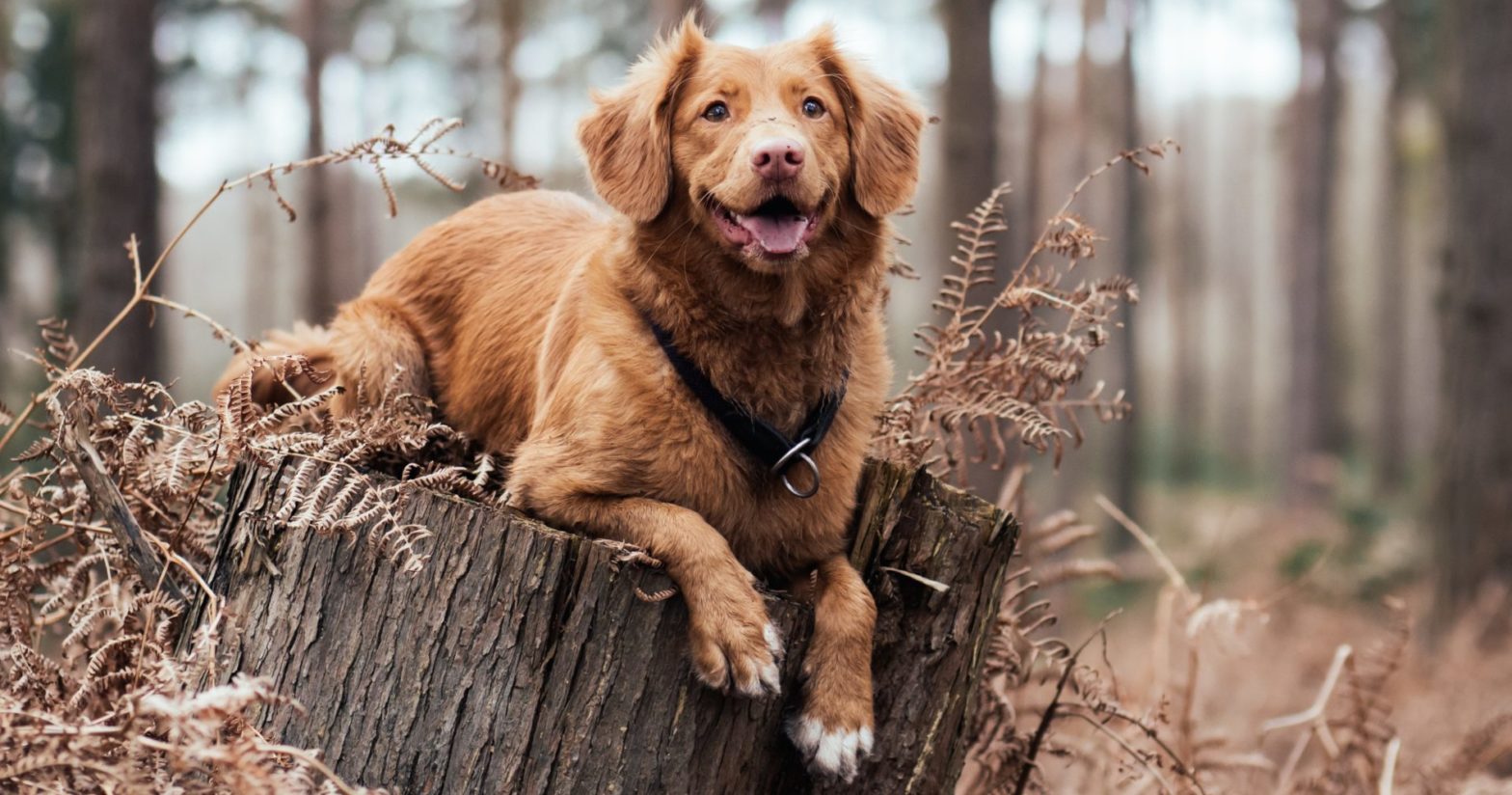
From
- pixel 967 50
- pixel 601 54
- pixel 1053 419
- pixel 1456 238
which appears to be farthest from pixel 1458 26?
pixel 601 54

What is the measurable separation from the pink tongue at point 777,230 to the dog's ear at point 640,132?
0.33m

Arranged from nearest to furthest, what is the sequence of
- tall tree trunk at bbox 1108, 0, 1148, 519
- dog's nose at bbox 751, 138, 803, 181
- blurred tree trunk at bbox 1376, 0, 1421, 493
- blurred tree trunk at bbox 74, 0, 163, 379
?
1. dog's nose at bbox 751, 138, 803, 181
2. blurred tree trunk at bbox 74, 0, 163, 379
3. tall tree trunk at bbox 1108, 0, 1148, 519
4. blurred tree trunk at bbox 1376, 0, 1421, 493

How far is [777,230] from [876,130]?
A: 1.99 feet

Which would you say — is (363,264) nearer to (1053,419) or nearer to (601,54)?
(601,54)

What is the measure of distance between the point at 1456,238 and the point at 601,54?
80.5 feet

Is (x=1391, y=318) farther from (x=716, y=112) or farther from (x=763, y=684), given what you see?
(x=763, y=684)

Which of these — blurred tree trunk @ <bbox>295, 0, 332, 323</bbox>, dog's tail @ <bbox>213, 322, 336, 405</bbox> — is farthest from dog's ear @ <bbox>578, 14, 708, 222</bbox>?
blurred tree trunk @ <bbox>295, 0, 332, 323</bbox>

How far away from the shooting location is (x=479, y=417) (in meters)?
4.36

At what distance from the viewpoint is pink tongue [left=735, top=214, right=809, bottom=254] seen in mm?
3381

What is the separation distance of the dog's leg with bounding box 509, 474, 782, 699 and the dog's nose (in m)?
0.92

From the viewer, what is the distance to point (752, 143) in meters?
3.34

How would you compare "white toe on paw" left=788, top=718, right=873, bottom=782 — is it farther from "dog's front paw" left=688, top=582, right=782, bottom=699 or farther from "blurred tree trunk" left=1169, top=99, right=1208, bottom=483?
"blurred tree trunk" left=1169, top=99, right=1208, bottom=483

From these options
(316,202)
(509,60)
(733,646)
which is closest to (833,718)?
(733,646)

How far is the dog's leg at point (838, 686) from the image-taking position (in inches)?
125
